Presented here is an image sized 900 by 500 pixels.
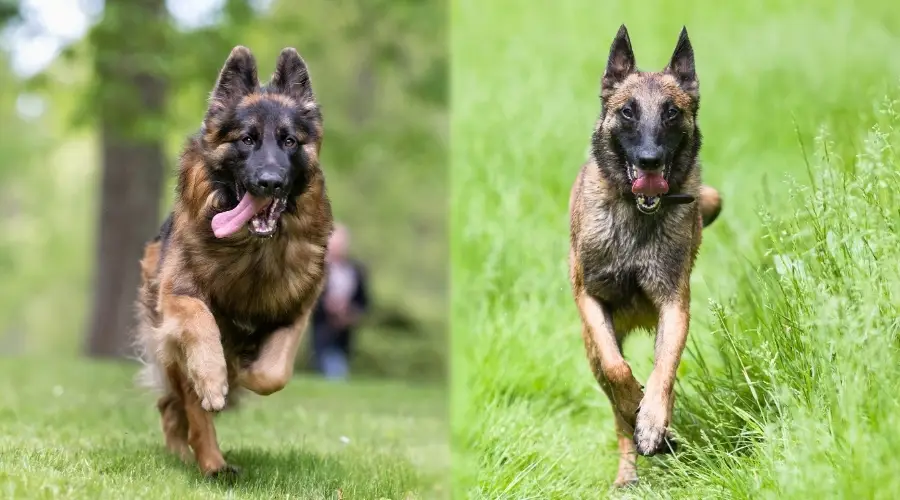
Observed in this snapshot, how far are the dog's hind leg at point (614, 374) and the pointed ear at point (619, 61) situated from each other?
105cm

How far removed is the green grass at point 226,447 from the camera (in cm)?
439

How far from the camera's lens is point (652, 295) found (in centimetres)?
459

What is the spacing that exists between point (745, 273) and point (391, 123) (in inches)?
487

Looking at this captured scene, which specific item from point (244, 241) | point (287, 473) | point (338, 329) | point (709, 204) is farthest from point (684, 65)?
point (338, 329)

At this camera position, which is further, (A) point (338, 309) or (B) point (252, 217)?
(A) point (338, 309)

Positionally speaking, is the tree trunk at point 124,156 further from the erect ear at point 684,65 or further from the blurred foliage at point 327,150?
the erect ear at point 684,65

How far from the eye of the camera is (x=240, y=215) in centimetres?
467

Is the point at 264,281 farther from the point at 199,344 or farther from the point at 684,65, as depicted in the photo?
the point at 684,65

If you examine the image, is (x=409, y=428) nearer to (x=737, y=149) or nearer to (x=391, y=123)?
(x=737, y=149)

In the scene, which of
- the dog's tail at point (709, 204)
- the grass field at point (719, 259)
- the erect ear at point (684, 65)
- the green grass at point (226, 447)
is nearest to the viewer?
the grass field at point (719, 259)

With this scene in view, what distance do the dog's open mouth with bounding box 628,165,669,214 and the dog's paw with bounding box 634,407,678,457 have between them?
3.05 feet

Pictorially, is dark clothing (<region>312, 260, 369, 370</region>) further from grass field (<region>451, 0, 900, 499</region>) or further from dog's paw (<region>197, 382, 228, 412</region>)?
dog's paw (<region>197, 382, 228, 412</region>)

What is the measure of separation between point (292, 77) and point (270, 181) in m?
0.73

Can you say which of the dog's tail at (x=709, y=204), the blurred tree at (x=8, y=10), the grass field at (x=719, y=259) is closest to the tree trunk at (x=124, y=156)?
the blurred tree at (x=8, y=10)
